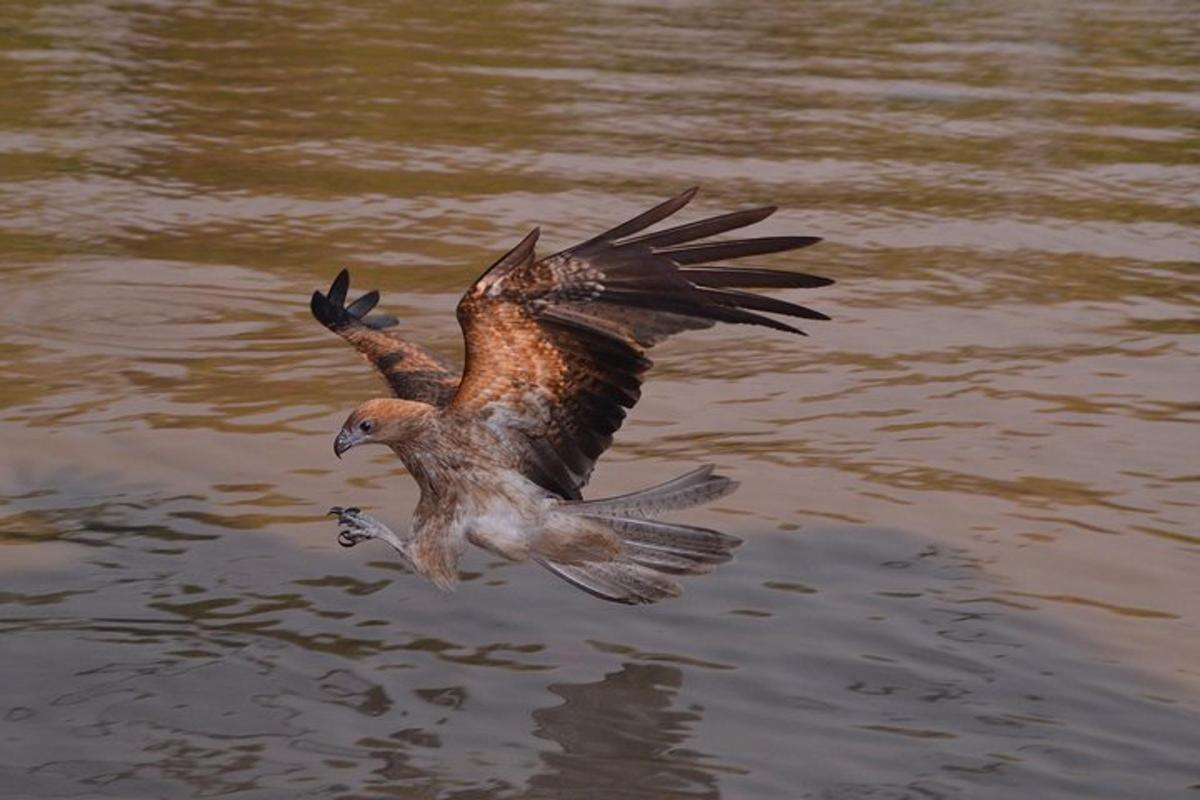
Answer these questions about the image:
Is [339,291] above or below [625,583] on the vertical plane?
above

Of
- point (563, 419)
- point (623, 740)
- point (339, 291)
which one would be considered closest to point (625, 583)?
point (563, 419)

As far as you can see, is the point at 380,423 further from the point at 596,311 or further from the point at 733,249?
the point at 733,249

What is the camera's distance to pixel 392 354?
7711 mm

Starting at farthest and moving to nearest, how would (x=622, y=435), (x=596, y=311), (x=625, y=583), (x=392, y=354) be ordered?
1. (x=622, y=435)
2. (x=392, y=354)
3. (x=625, y=583)
4. (x=596, y=311)

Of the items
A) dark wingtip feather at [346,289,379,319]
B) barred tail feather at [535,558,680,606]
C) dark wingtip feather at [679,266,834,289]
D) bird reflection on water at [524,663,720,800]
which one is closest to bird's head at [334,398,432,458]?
barred tail feather at [535,558,680,606]

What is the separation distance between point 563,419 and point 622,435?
2122 mm

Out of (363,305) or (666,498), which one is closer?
(666,498)

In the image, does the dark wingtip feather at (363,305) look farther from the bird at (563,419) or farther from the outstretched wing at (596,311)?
the outstretched wing at (596,311)

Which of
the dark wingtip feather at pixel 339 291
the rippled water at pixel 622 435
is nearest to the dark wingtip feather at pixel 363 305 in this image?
the dark wingtip feather at pixel 339 291

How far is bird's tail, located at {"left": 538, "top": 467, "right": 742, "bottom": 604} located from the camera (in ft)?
22.5

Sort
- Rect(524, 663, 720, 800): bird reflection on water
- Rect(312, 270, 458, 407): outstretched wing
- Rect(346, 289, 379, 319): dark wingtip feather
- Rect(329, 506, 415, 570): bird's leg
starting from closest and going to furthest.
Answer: Rect(524, 663, 720, 800): bird reflection on water < Rect(329, 506, 415, 570): bird's leg < Rect(312, 270, 458, 407): outstretched wing < Rect(346, 289, 379, 319): dark wingtip feather

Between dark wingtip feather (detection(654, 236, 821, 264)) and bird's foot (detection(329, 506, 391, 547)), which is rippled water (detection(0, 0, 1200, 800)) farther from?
dark wingtip feather (detection(654, 236, 821, 264))

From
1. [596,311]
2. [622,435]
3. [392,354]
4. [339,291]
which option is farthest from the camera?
[622,435]

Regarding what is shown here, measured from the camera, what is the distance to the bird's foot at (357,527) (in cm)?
702
